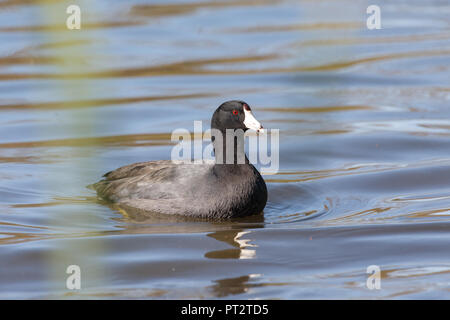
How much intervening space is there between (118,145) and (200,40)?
5500 mm

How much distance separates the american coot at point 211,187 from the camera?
6.52 meters

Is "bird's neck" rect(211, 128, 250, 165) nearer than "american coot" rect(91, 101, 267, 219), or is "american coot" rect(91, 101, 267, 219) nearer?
"american coot" rect(91, 101, 267, 219)

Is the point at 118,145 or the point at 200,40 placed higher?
the point at 200,40

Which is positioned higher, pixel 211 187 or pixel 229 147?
pixel 229 147

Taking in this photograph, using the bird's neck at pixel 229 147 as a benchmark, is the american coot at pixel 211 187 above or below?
below

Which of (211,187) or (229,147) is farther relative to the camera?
(229,147)

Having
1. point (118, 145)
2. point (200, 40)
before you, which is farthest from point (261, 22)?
point (118, 145)

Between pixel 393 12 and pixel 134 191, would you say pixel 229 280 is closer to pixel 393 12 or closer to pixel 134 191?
pixel 134 191

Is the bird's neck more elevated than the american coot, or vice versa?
the bird's neck

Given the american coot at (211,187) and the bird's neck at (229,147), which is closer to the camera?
the american coot at (211,187)

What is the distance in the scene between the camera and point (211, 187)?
6559mm

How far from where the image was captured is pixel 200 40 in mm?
14195

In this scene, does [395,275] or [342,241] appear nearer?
[395,275]

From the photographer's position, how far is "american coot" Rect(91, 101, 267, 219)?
652 centimetres
